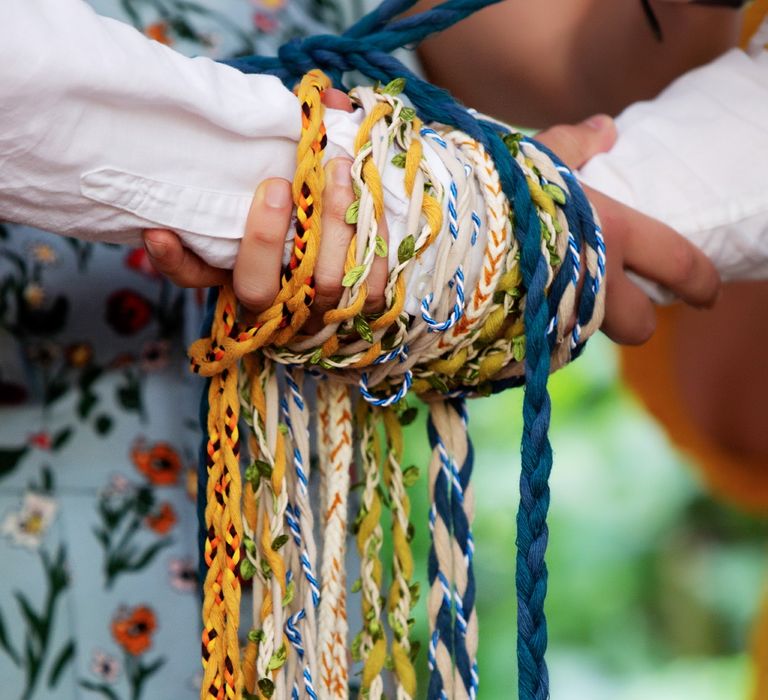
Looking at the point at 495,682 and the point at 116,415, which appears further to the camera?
the point at 495,682

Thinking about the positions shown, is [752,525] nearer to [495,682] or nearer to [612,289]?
[495,682]

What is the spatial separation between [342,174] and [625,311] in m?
0.24

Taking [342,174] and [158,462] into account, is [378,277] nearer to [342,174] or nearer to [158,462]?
[342,174]

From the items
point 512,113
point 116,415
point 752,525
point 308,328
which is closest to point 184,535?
point 116,415

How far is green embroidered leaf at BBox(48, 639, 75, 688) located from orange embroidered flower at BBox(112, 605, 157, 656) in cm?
3

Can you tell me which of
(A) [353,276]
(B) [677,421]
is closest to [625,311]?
(A) [353,276]

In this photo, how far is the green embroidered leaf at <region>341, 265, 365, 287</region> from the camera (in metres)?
0.44

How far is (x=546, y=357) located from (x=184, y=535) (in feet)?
0.98

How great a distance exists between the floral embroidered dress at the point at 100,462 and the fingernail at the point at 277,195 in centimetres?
23

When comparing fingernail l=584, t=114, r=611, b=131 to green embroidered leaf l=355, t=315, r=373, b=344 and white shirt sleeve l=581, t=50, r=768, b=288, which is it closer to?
white shirt sleeve l=581, t=50, r=768, b=288

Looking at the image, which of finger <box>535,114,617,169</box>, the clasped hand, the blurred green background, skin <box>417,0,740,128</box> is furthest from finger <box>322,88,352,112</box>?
the blurred green background

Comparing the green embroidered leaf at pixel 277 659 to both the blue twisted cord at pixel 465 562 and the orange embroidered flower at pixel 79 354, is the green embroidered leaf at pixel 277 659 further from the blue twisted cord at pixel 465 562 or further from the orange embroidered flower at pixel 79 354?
the orange embroidered flower at pixel 79 354

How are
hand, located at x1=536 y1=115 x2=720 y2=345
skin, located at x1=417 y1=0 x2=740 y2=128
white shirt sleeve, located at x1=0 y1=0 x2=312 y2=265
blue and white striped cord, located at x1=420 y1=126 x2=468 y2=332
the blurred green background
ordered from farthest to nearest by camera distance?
the blurred green background, skin, located at x1=417 y1=0 x2=740 y2=128, hand, located at x1=536 y1=115 x2=720 y2=345, blue and white striped cord, located at x1=420 y1=126 x2=468 y2=332, white shirt sleeve, located at x1=0 y1=0 x2=312 y2=265

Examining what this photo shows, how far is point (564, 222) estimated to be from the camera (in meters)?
0.51
